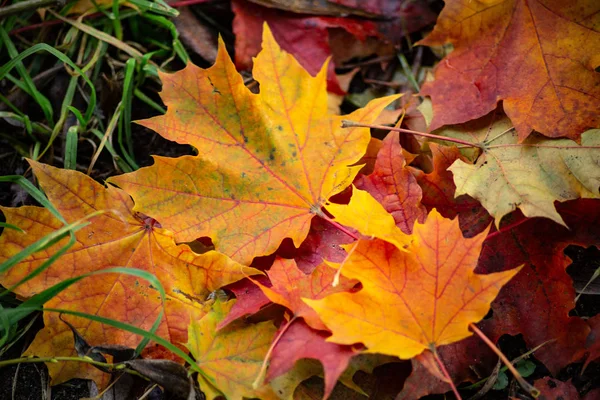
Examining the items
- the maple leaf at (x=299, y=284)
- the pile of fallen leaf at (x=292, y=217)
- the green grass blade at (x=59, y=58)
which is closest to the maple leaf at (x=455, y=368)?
the pile of fallen leaf at (x=292, y=217)

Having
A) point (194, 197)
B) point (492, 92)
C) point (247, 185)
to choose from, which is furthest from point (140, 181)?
point (492, 92)

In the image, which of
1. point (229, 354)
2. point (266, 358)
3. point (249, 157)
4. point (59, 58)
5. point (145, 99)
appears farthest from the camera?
point (145, 99)

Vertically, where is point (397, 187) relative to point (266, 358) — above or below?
above

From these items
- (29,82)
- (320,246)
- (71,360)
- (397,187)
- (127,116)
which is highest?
(29,82)

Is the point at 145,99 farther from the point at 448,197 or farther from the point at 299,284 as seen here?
the point at 448,197

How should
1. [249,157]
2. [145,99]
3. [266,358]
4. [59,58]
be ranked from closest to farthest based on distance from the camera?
[266,358] < [249,157] < [59,58] < [145,99]

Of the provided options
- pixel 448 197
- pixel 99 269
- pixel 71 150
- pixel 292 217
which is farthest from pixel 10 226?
pixel 448 197

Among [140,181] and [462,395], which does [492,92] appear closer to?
[462,395]

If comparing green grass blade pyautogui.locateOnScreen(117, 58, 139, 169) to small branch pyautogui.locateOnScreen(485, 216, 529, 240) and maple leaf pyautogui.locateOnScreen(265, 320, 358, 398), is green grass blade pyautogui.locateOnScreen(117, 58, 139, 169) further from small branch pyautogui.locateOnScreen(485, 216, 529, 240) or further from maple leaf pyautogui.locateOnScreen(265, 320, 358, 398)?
small branch pyautogui.locateOnScreen(485, 216, 529, 240)
